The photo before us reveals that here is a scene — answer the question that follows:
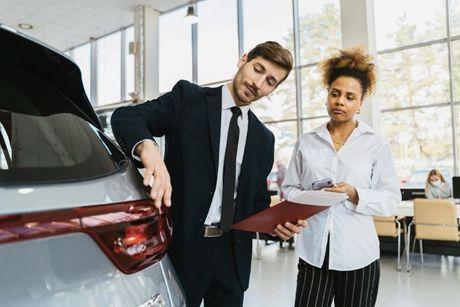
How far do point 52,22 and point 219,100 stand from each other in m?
10.3

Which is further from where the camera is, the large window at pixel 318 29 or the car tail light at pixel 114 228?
the large window at pixel 318 29

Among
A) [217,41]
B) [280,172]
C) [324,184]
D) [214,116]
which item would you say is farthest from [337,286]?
[217,41]

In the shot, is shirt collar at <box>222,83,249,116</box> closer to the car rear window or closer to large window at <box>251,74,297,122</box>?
the car rear window

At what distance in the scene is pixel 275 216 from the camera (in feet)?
4.26

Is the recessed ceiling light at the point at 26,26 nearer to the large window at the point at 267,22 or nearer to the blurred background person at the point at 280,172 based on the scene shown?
the large window at the point at 267,22

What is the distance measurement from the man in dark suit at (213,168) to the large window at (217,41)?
25.1 feet

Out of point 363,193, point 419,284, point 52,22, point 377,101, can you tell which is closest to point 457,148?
point 377,101

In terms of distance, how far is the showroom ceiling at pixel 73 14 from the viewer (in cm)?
920

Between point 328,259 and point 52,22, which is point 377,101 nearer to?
point 328,259

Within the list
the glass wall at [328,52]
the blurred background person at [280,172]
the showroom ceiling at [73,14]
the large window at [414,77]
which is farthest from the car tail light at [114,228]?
the showroom ceiling at [73,14]

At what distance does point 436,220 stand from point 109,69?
9425 mm

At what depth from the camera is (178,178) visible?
129 cm

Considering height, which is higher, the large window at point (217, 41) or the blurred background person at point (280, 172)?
the large window at point (217, 41)

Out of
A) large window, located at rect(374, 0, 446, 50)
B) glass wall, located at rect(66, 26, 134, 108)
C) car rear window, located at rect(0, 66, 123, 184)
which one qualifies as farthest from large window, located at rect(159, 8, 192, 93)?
car rear window, located at rect(0, 66, 123, 184)
